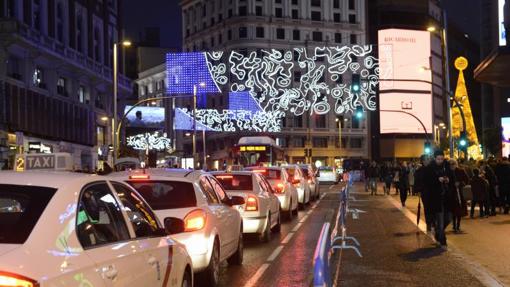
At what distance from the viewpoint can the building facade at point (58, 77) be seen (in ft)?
129

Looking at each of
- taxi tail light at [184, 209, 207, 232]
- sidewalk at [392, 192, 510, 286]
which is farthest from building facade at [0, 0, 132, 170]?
taxi tail light at [184, 209, 207, 232]

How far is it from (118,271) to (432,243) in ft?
35.9

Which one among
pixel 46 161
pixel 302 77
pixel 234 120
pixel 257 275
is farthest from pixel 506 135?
pixel 302 77

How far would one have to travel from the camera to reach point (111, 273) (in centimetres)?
461

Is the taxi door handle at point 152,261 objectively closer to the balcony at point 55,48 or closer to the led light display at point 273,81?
the balcony at point 55,48

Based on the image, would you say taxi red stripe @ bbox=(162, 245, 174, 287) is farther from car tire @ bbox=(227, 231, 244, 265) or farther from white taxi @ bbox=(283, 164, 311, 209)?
white taxi @ bbox=(283, 164, 311, 209)

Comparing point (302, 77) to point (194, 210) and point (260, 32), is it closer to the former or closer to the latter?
point (260, 32)

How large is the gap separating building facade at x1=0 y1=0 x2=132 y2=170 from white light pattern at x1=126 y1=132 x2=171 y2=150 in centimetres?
3046

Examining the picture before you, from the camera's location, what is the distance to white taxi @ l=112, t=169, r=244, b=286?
9.16 m

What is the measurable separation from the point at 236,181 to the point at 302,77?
258 feet

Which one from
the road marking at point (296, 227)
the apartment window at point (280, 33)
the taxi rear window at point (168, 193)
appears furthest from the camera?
the apartment window at point (280, 33)

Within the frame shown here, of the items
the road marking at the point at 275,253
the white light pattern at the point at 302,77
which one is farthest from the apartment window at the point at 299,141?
the road marking at the point at 275,253

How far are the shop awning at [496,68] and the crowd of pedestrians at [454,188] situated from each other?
393 cm

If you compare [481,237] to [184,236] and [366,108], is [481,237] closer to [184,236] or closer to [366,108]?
[184,236]
